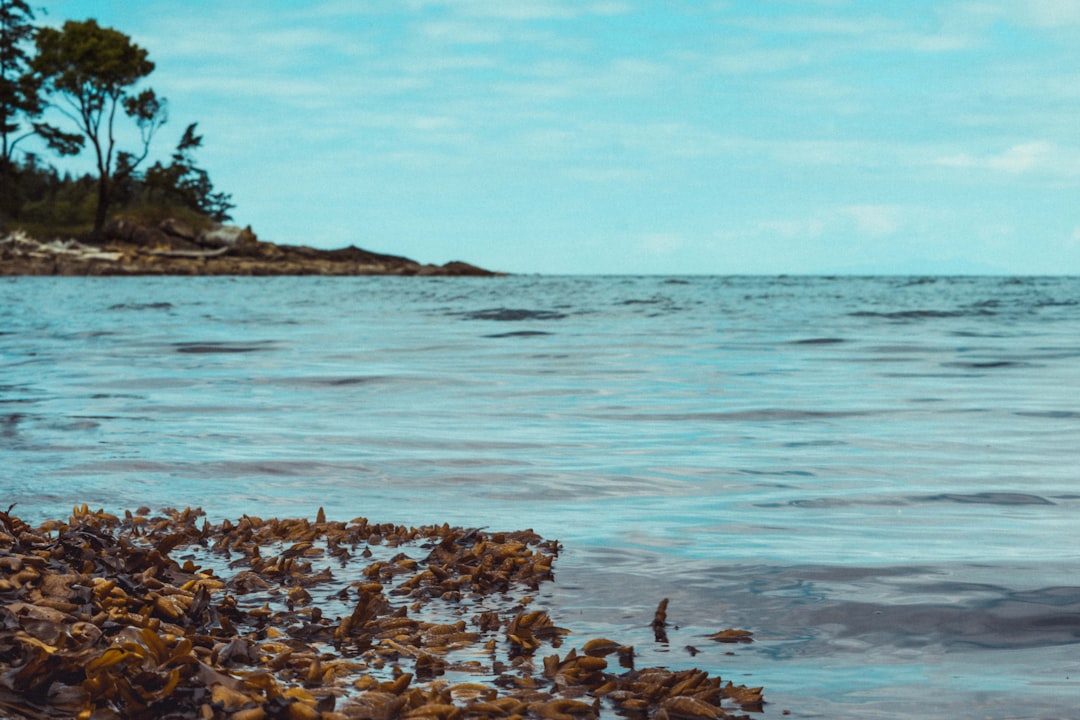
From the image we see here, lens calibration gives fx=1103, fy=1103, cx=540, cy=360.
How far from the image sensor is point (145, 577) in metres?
3.15

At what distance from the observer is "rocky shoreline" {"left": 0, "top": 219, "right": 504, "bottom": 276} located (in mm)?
49625

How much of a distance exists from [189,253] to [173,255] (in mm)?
1334

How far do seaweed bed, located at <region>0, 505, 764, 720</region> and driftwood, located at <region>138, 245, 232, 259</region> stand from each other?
53976mm

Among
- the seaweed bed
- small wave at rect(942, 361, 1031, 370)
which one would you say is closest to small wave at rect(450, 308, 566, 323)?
small wave at rect(942, 361, 1031, 370)

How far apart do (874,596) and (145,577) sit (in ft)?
7.22

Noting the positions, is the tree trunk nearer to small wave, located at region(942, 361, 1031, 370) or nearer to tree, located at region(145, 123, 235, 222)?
tree, located at region(145, 123, 235, 222)

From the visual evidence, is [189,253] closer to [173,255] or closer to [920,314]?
[173,255]

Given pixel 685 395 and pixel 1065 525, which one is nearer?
pixel 1065 525

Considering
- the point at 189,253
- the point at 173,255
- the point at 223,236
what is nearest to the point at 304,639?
the point at 173,255

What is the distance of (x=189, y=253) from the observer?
187 ft

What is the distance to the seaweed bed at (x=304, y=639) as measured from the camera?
94.3 inches

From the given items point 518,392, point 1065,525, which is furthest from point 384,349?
point 1065,525

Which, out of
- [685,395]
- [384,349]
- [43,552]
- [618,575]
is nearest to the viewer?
[43,552]

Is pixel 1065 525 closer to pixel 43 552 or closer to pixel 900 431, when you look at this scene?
pixel 900 431
